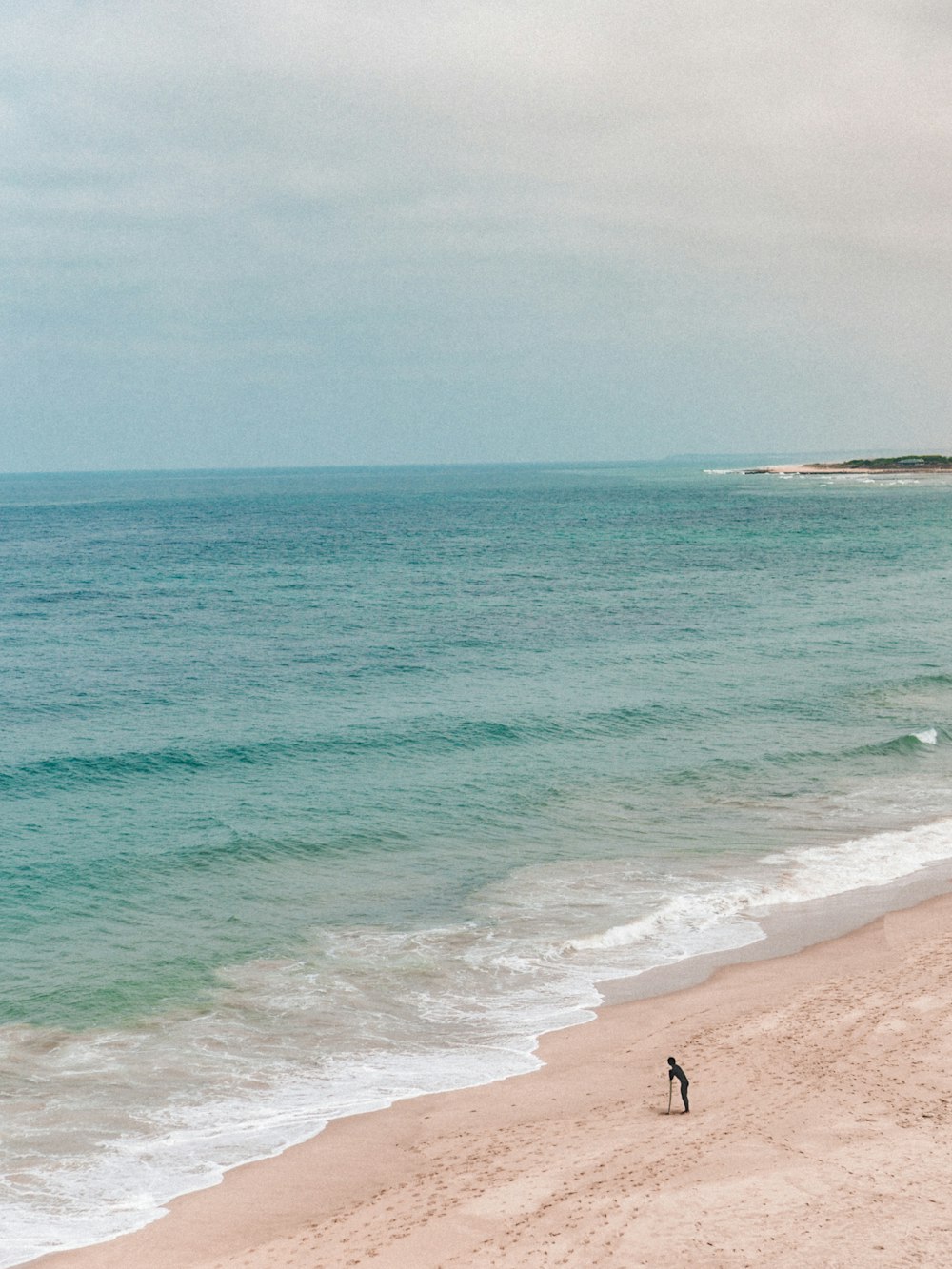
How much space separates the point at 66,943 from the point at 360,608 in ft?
122

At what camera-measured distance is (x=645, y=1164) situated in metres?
13.3

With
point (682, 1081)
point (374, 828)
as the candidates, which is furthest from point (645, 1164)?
point (374, 828)

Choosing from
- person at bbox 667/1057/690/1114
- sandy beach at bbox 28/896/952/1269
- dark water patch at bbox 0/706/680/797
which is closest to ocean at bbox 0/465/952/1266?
dark water patch at bbox 0/706/680/797

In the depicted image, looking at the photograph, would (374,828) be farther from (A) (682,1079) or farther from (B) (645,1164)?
(B) (645,1164)

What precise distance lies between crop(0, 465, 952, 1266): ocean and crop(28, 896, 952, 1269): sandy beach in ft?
2.56

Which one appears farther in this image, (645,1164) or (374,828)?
(374,828)

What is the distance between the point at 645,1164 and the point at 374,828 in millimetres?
13871

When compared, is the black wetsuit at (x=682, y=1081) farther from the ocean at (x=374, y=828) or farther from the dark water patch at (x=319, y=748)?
the dark water patch at (x=319, y=748)

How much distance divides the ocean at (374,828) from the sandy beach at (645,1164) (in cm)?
78

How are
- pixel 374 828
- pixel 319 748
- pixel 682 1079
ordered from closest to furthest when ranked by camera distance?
1. pixel 682 1079
2. pixel 374 828
3. pixel 319 748

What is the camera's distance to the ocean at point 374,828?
1620 centimetres

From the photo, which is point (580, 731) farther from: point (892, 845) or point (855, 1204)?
point (855, 1204)

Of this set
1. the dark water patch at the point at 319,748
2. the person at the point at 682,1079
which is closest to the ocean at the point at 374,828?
the dark water patch at the point at 319,748

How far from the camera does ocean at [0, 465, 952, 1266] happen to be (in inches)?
638
